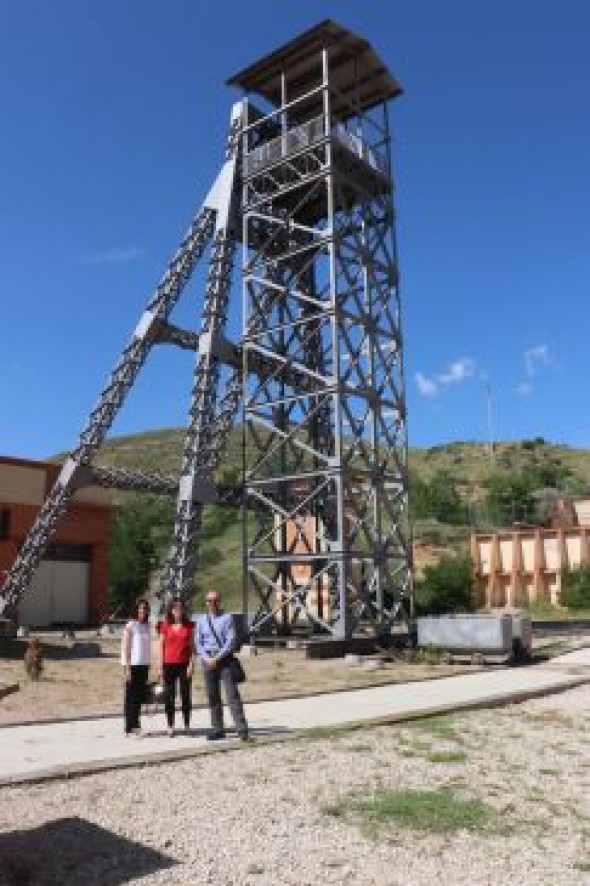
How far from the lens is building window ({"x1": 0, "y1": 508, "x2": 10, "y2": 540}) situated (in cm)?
4034

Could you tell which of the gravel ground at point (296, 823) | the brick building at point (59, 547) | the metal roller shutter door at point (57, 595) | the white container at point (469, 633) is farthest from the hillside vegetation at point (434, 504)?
the gravel ground at point (296, 823)

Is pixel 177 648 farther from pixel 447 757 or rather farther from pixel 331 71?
pixel 331 71

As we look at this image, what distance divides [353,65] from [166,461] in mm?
91738

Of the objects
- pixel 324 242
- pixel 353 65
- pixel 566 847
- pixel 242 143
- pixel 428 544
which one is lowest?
pixel 566 847

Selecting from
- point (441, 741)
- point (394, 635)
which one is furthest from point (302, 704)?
point (394, 635)

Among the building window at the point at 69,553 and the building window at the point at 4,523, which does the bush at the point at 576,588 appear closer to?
the building window at the point at 69,553

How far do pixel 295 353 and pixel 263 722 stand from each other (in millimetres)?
18553

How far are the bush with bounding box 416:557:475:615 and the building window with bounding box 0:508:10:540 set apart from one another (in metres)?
21.0

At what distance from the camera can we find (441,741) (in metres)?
10.0

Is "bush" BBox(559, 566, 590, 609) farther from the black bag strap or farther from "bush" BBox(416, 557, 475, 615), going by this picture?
the black bag strap

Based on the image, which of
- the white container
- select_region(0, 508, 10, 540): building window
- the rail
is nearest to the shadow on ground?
the white container

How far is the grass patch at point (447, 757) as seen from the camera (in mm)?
8781

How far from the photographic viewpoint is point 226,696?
10.3 meters

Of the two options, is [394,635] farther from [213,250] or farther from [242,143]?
[242,143]
